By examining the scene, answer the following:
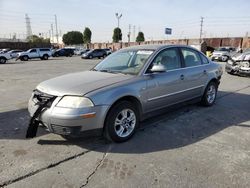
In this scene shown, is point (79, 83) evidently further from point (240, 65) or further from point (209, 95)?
point (240, 65)

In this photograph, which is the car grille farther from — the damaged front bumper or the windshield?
the windshield

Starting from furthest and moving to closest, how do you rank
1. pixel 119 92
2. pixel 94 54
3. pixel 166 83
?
1. pixel 94 54
2. pixel 166 83
3. pixel 119 92

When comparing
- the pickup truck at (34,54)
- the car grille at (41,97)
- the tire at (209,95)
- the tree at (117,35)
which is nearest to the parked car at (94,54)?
the pickup truck at (34,54)

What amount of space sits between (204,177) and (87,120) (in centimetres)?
171

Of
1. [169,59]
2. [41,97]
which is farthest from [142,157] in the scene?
[169,59]

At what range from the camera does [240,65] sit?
11680 millimetres

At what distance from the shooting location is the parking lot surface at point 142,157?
9.36 feet

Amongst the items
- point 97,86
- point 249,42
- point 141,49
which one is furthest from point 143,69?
point 249,42

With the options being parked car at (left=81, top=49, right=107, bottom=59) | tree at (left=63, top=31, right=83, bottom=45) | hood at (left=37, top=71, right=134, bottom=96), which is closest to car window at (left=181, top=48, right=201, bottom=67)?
hood at (left=37, top=71, right=134, bottom=96)

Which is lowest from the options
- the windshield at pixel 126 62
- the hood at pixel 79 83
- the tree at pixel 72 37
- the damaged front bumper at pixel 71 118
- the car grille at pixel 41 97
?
the damaged front bumper at pixel 71 118

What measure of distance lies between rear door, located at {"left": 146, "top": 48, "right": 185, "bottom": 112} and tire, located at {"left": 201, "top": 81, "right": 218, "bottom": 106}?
1.10m

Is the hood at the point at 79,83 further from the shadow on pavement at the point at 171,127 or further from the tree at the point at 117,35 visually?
the tree at the point at 117,35

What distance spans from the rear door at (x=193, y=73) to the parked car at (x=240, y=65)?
6743mm

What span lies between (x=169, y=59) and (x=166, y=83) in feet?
1.92
